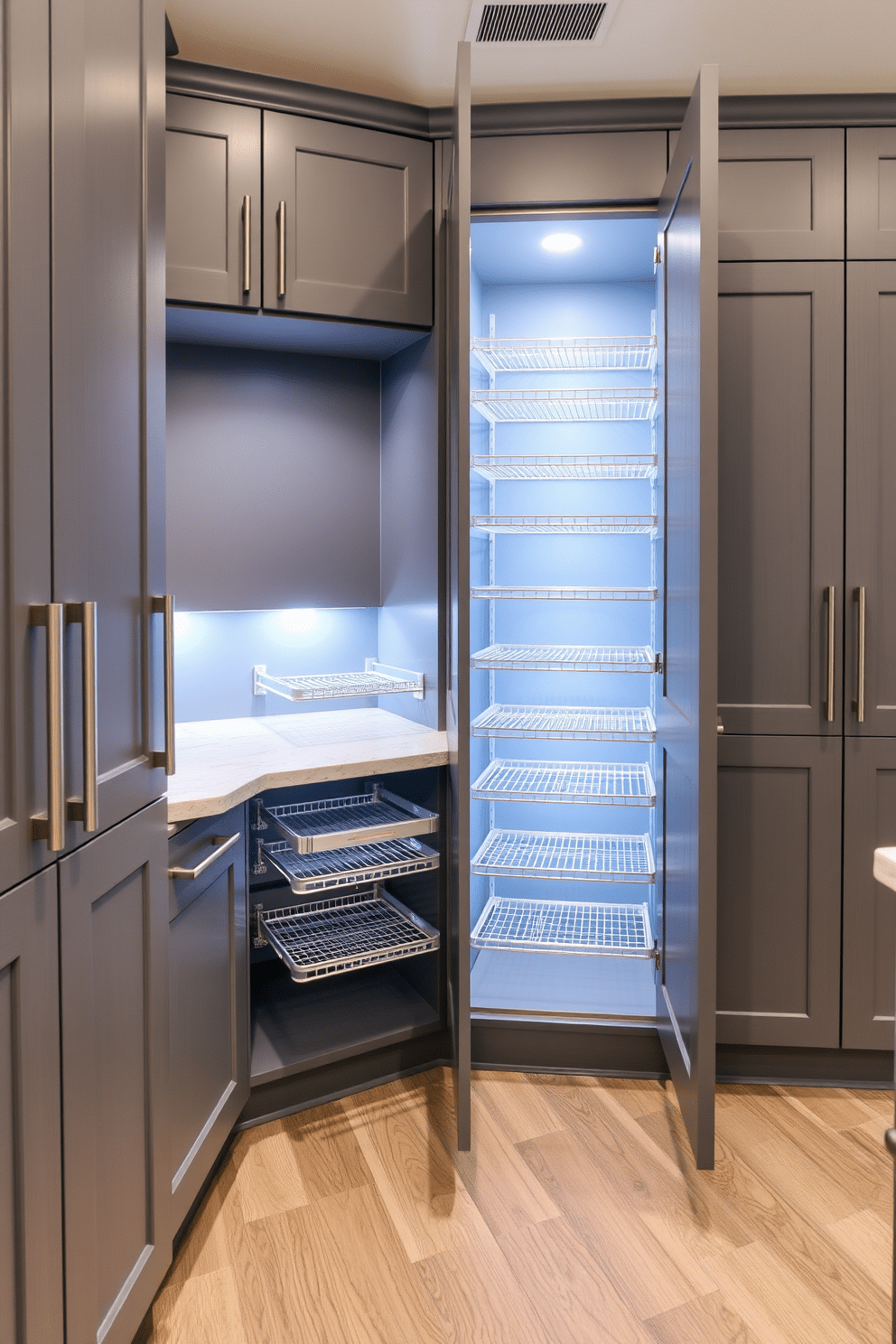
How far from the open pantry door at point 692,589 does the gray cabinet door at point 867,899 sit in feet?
1.71

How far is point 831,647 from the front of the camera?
221 cm

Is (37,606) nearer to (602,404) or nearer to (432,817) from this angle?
(432,817)

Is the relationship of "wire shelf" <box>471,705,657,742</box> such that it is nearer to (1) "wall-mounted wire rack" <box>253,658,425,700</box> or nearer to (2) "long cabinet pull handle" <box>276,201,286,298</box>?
(1) "wall-mounted wire rack" <box>253,658,425,700</box>

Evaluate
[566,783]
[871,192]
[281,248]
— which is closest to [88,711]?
[281,248]

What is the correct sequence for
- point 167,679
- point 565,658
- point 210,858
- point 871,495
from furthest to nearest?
point 565,658, point 871,495, point 210,858, point 167,679

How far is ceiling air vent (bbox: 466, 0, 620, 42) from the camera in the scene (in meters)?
1.93

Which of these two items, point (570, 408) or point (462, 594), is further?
point (570, 408)

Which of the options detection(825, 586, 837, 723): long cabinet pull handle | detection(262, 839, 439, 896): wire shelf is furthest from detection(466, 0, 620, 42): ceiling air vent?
detection(262, 839, 439, 896): wire shelf

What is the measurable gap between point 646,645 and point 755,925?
893mm

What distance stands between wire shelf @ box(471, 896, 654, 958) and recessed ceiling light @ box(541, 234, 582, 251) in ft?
6.20

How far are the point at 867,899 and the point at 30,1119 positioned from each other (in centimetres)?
199

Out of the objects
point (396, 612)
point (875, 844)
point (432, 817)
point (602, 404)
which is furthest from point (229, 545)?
point (875, 844)

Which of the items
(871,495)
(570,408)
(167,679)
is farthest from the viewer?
(570,408)

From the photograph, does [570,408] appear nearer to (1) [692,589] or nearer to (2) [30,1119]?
(1) [692,589]
